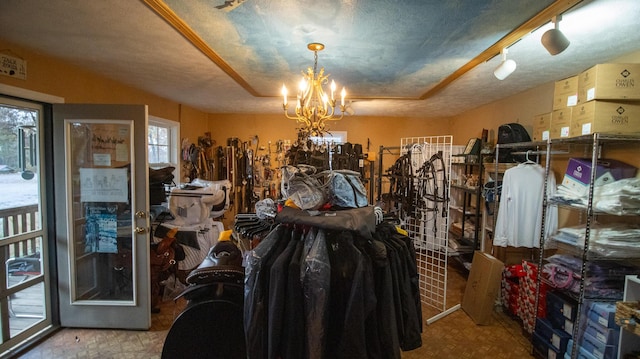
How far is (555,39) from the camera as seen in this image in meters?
1.70

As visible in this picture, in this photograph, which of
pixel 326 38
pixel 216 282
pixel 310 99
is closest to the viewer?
pixel 216 282

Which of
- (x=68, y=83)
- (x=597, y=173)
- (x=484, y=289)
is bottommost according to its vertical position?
(x=484, y=289)

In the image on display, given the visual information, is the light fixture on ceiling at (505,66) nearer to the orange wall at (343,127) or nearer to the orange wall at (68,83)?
the orange wall at (343,127)

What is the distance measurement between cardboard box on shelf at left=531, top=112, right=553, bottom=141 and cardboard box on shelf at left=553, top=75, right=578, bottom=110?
0.78 feet

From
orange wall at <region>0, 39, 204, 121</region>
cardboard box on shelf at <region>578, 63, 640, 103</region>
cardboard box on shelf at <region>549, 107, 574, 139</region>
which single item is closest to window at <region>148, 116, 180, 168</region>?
orange wall at <region>0, 39, 204, 121</region>

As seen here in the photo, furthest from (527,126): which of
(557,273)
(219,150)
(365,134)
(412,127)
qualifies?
(219,150)

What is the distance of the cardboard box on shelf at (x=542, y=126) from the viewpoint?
270 cm

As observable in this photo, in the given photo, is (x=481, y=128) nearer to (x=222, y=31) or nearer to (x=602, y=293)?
(x=602, y=293)

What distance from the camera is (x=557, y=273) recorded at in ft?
7.60

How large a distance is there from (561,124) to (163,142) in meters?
4.78

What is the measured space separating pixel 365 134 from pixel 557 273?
387cm

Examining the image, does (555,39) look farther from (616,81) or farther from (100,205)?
(100,205)

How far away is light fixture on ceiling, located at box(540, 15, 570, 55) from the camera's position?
168 cm

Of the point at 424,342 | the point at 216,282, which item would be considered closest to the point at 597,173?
the point at 424,342
